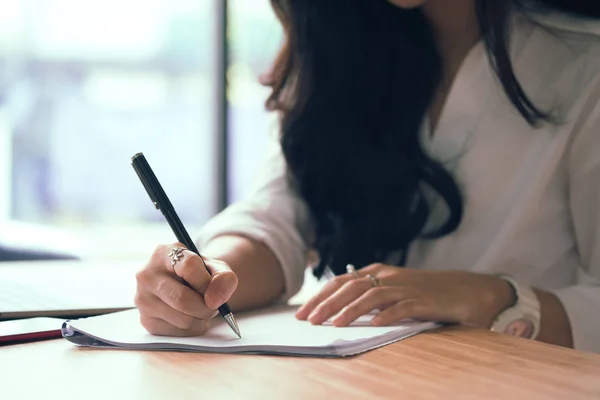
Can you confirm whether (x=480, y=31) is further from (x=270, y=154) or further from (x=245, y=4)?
(x=245, y=4)

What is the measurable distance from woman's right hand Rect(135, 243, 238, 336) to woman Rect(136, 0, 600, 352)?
13cm

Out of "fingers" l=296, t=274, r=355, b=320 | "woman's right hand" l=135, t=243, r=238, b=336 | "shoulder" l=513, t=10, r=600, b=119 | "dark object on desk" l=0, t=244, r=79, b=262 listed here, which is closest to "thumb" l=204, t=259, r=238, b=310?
"woman's right hand" l=135, t=243, r=238, b=336

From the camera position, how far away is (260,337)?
2.19ft

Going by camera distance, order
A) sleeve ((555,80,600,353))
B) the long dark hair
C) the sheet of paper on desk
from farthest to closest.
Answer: the long dark hair < sleeve ((555,80,600,353)) < the sheet of paper on desk

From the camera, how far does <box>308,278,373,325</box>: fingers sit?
0.74 meters

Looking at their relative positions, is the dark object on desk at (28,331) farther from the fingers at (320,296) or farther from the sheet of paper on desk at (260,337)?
the fingers at (320,296)

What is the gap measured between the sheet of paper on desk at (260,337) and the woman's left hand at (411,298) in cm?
1

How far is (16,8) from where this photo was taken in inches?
85.3

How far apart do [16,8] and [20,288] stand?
4.83 ft

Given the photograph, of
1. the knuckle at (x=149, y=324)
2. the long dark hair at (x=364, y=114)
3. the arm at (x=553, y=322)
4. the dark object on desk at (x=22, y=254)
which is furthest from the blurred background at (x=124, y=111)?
the knuckle at (x=149, y=324)

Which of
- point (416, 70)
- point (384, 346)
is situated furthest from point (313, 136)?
point (384, 346)

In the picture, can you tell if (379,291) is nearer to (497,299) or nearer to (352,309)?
(352,309)

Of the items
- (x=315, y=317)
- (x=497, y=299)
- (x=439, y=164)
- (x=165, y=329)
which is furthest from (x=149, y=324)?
(x=439, y=164)

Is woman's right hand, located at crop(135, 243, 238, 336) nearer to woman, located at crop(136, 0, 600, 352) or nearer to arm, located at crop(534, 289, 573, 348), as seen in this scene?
woman, located at crop(136, 0, 600, 352)
